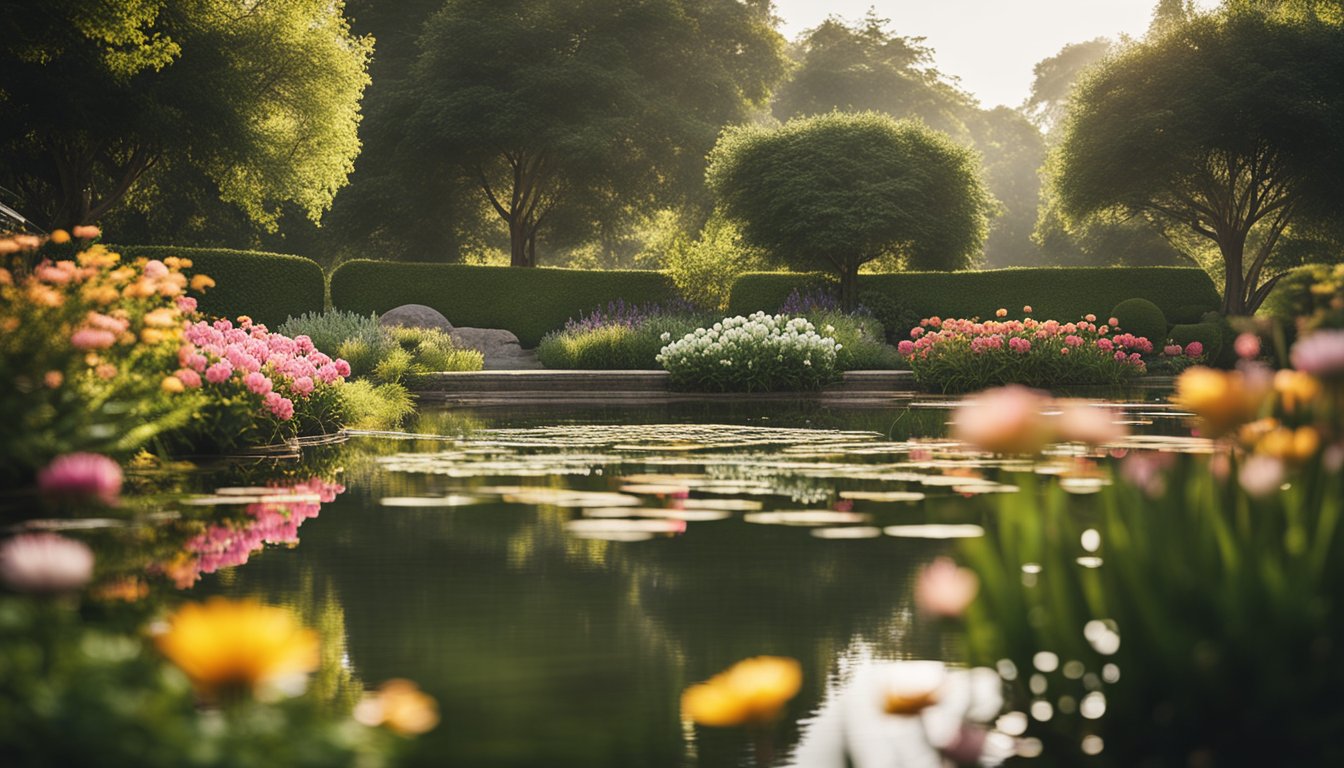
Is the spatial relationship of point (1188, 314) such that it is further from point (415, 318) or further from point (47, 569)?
point (47, 569)

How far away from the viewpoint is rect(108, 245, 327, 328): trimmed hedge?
88.3 feet

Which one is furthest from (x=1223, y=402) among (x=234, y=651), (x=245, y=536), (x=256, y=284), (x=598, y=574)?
(x=256, y=284)

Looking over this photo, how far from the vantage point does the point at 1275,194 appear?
Answer: 36156 mm

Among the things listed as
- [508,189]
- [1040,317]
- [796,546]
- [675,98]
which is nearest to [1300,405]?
[796,546]

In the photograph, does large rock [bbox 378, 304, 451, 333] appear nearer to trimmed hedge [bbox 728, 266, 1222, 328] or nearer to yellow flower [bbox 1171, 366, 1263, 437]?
trimmed hedge [bbox 728, 266, 1222, 328]

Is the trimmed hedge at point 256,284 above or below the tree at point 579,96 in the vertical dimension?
below

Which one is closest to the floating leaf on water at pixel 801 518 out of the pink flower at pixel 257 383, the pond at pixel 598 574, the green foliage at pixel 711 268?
the pond at pixel 598 574

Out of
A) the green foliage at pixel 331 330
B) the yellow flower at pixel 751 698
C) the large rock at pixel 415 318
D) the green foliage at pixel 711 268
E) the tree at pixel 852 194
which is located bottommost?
the yellow flower at pixel 751 698

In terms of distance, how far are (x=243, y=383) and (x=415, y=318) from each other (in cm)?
1870

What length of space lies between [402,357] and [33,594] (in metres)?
18.1

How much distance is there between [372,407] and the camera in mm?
14672

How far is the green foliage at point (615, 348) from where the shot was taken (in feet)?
77.3

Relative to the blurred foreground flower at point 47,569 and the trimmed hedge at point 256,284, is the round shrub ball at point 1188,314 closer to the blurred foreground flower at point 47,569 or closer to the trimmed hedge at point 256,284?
the trimmed hedge at point 256,284

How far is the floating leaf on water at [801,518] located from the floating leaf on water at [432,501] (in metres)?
1.70
